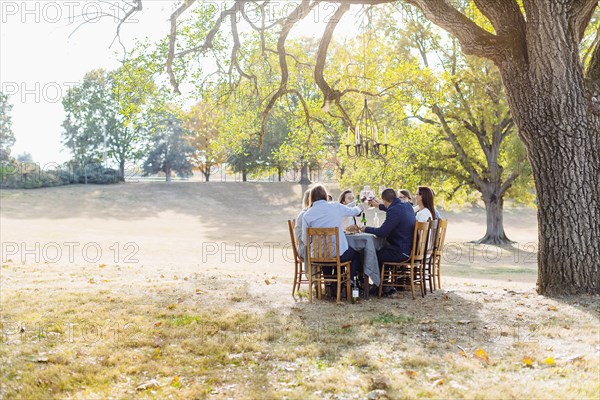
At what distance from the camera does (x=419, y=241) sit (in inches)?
311

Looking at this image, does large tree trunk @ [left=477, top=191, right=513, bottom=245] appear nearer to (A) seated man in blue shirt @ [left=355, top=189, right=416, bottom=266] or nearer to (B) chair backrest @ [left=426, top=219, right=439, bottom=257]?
(B) chair backrest @ [left=426, top=219, right=439, bottom=257]

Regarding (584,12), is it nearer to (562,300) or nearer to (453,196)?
(562,300)

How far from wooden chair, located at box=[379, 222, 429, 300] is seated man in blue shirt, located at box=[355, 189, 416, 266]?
0.33 feet

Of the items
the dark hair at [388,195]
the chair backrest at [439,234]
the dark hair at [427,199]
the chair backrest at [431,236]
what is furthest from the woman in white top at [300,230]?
the chair backrest at [439,234]

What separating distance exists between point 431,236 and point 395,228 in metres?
0.89

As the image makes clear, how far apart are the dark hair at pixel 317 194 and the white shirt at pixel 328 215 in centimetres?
7

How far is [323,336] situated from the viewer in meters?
5.82

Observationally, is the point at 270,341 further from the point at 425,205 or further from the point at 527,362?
the point at 425,205

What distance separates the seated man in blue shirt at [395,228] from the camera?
7.80m

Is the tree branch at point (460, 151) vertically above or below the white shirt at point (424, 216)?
above

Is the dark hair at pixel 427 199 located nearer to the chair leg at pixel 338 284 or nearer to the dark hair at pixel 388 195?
the dark hair at pixel 388 195

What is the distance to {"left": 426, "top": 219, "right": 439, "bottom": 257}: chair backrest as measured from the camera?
8352 millimetres

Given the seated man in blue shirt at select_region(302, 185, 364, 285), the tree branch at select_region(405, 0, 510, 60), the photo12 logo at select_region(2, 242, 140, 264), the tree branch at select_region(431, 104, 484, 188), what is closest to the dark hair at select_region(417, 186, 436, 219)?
the seated man in blue shirt at select_region(302, 185, 364, 285)

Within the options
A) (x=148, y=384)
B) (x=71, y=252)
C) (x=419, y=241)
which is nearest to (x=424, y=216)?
(x=419, y=241)
